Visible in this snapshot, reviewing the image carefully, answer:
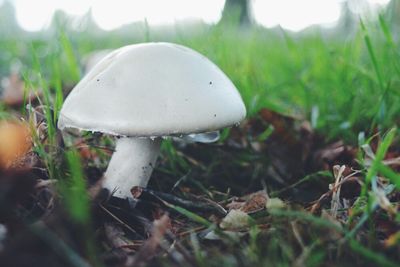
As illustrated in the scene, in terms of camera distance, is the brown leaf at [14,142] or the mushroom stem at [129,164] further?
the mushroom stem at [129,164]

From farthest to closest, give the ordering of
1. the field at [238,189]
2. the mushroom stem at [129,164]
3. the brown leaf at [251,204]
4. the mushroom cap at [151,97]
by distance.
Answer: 1. the mushroom stem at [129,164]
2. the brown leaf at [251,204]
3. the mushroom cap at [151,97]
4. the field at [238,189]

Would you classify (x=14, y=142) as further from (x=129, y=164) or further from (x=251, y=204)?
(x=251, y=204)

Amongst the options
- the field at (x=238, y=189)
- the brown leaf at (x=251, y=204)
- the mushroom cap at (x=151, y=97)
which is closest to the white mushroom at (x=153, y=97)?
the mushroom cap at (x=151, y=97)

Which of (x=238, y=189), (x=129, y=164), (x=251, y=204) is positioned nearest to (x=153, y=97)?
(x=129, y=164)

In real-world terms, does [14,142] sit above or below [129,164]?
above

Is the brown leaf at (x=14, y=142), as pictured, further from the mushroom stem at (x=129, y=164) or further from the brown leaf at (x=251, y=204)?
the brown leaf at (x=251, y=204)

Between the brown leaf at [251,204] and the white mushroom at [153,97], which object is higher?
the white mushroom at [153,97]
